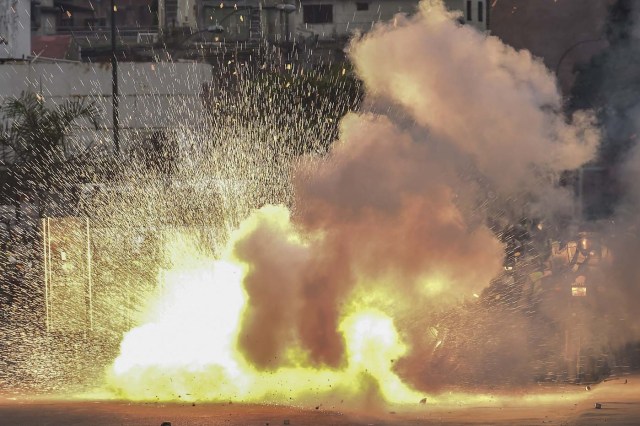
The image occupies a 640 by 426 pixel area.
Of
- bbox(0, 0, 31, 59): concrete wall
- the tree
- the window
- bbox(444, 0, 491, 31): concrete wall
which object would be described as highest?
the window

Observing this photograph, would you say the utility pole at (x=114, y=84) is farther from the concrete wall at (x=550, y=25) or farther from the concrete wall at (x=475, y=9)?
the concrete wall at (x=475, y=9)

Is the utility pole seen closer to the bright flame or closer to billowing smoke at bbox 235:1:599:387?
billowing smoke at bbox 235:1:599:387

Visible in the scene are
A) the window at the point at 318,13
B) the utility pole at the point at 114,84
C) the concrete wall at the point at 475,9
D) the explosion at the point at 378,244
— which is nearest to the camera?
the explosion at the point at 378,244

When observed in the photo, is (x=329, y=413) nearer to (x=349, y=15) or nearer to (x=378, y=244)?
(x=378, y=244)

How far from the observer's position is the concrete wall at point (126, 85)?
144 feet

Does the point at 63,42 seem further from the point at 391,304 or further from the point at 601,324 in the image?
the point at 391,304

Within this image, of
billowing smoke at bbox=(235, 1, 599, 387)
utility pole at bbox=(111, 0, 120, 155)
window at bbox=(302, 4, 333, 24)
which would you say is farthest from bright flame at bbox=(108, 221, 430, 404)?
window at bbox=(302, 4, 333, 24)

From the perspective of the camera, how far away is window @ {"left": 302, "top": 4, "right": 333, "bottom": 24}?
6144 centimetres

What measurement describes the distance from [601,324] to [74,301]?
9002 mm

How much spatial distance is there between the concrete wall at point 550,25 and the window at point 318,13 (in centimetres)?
836

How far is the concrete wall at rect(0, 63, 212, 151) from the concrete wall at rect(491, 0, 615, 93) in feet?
40.2

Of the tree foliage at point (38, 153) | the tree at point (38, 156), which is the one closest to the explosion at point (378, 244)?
the tree at point (38, 156)

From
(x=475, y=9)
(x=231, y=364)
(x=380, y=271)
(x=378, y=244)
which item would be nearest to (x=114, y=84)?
(x=231, y=364)

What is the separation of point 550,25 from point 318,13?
567 inches
